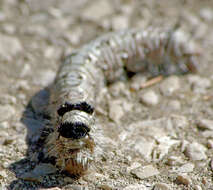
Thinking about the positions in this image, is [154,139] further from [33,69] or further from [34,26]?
[34,26]

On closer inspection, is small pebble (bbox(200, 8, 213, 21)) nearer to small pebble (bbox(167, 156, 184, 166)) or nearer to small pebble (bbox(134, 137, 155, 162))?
small pebble (bbox(134, 137, 155, 162))

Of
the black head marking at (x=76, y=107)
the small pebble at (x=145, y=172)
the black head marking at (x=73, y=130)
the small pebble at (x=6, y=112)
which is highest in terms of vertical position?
the small pebble at (x=6, y=112)

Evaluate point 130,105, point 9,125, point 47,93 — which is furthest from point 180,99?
point 9,125

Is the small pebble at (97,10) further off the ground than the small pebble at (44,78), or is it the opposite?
the small pebble at (97,10)

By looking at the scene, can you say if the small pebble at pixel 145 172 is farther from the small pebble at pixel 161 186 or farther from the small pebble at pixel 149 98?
the small pebble at pixel 149 98

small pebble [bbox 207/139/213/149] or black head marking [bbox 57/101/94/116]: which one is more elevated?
black head marking [bbox 57/101/94/116]

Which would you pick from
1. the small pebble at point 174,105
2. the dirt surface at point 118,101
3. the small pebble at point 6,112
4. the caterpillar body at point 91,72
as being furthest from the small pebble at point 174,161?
the small pebble at point 6,112

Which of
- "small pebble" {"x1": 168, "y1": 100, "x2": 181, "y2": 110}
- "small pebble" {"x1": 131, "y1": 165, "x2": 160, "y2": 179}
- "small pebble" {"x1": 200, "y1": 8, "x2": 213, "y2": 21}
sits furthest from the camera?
"small pebble" {"x1": 200, "y1": 8, "x2": 213, "y2": 21}

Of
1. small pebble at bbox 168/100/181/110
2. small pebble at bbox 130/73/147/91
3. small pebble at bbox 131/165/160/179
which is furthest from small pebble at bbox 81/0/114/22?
small pebble at bbox 131/165/160/179
